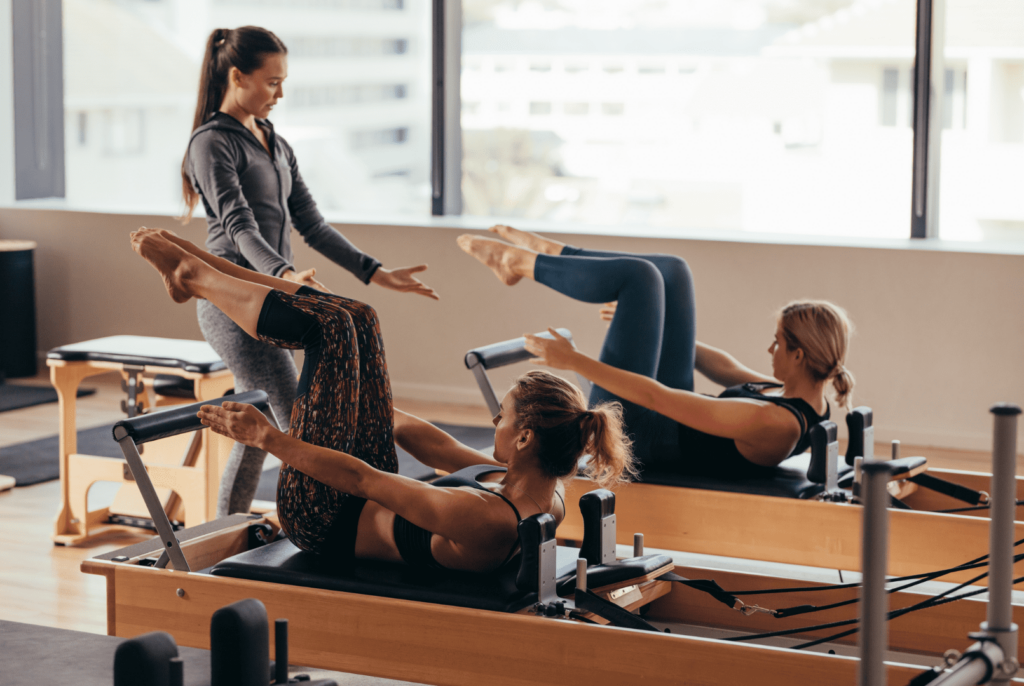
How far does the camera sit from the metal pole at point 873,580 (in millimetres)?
1196

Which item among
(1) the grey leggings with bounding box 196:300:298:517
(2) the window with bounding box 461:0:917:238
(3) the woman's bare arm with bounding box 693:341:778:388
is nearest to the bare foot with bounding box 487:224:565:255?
(3) the woman's bare arm with bounding box 693:341:778:388

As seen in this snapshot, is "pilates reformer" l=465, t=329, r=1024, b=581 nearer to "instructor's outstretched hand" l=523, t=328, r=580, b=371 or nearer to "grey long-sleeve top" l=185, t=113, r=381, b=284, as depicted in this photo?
"instructor's outstretched hand" l=523, t=328, r=580, b=371

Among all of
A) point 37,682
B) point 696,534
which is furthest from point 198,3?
point 37,682

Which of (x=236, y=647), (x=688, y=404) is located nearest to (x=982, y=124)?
(x=688, y=404)

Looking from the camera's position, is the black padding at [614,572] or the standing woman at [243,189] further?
the standing woman at [243,189]

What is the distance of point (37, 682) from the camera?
1538 millimetres

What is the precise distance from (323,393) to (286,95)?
3721 mm

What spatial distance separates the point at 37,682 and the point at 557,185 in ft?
12.4

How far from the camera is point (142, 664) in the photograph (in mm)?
1362

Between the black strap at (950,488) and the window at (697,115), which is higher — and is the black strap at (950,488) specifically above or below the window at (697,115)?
below

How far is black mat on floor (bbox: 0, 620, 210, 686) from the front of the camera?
5.09 ft

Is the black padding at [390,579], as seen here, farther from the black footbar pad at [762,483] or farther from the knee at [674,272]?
the knee at [674,272]

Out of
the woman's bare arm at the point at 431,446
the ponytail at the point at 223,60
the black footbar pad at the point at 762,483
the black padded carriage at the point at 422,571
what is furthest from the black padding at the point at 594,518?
the ponytail at the point at 223,60

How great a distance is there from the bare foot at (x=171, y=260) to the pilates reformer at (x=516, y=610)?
24cm
